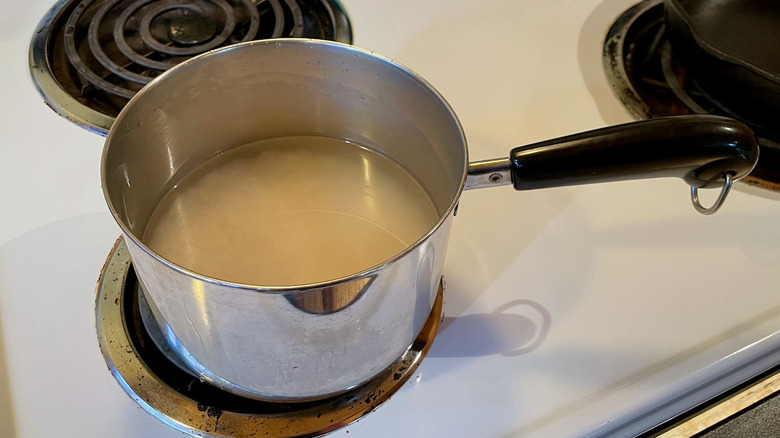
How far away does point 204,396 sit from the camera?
376 mm

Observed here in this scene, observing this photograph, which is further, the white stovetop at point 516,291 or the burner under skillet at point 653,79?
the burner under skillet at point 653,79

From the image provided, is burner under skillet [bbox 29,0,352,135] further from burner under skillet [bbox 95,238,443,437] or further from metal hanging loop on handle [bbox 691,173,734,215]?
metal hanging loop on handle [bbox 691,173,734,215]

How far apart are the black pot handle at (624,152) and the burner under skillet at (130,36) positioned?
0.27m

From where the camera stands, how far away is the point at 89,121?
1.59ft

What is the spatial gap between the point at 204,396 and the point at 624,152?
11.1 inches

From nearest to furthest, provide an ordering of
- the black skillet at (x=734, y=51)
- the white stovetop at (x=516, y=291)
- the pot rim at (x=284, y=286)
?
1. the pot rim at (x=284, y=286)
2. the white stovetop at (x=516, y=291)
3. the black skillet at (x=734, y=51)

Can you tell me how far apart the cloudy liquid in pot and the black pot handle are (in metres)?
0.12

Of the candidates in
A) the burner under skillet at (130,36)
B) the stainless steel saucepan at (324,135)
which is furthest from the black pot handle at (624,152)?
the burner under skillet at (130,36)

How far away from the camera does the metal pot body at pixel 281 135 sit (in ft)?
0.96

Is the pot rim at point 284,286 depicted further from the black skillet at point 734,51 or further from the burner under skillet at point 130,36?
the black skillet at point 734,51

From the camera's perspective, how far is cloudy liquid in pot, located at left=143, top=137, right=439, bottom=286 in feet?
1.42

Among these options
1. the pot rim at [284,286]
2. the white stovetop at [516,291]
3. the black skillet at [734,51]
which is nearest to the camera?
the pot rim at [284,286]

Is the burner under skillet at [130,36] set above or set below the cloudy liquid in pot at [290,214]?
above

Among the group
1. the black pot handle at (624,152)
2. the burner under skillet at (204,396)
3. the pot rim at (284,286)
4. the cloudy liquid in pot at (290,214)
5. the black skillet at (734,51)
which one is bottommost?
the burner under skillet at (204,396)
